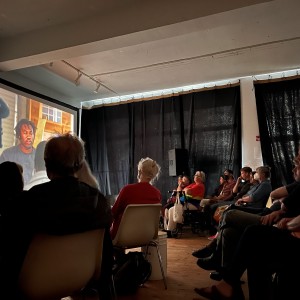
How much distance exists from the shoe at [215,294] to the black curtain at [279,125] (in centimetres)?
373

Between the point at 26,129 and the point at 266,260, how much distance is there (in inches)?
184

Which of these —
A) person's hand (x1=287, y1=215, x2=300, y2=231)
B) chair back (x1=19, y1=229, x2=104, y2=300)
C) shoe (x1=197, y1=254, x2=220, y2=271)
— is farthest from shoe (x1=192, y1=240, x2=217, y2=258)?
chair back (x1=19, y1=229, x2=104, y2=300)

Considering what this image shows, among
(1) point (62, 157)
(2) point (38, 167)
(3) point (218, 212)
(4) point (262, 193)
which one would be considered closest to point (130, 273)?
(1) point (62, 157)

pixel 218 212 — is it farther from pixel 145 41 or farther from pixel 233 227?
pixel 145 41

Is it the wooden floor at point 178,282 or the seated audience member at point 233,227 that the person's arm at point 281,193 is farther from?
the wooden floor at point 178,282

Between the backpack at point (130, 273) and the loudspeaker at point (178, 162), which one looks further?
the loudspeaker at point (178, 162)

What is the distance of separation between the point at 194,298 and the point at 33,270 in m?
1.46

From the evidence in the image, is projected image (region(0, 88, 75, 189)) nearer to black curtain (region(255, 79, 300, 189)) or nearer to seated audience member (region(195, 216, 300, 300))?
black curtain (region(255, 79, 300, 189))

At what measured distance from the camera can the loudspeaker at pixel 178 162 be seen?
5.82m

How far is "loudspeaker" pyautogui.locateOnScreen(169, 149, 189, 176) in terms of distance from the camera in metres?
5.82

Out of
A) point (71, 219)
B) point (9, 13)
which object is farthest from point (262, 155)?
point (71, 219)

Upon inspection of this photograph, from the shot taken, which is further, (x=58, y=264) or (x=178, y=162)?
(x=178, y=162)

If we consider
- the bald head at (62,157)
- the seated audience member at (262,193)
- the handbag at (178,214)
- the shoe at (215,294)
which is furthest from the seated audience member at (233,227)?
the handbag at (178,214)

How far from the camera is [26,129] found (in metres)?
5.25
